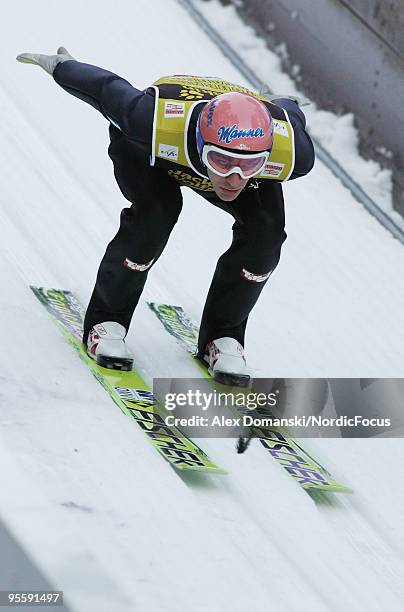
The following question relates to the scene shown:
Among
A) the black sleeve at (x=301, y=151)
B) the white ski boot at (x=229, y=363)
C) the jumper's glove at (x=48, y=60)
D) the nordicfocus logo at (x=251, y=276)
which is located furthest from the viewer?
the white ski boot at (x=229, y=363)

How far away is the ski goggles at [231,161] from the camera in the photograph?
4105 mm

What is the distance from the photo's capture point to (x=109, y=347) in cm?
478

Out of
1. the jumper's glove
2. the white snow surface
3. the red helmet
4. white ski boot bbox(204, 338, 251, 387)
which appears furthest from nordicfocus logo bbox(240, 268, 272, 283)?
the jumper's glove

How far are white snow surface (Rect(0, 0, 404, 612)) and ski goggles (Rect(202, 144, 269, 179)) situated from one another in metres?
1.03

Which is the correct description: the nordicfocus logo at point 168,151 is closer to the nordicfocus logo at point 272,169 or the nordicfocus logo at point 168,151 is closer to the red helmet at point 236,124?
the red helmet at point 236,124

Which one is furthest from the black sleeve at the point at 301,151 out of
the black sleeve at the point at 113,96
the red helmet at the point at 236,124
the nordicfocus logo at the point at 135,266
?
the nordicfocus logo at the point at 135,266

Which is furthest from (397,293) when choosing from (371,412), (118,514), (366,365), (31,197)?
(118,514)

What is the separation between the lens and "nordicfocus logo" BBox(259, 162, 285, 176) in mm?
4363

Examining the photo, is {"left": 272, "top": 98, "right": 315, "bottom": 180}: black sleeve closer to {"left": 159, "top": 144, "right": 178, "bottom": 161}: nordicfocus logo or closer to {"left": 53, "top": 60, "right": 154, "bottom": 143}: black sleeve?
{"left": 159, "top": 144, "right": 178, "bottom": 161}: nordicfocus logo

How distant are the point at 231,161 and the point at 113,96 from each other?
583 millimetres

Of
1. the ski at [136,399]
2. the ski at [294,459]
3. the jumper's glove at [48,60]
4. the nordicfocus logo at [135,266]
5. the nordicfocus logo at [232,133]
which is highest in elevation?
the nordicfocus logo at [232,133]

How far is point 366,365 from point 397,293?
1037 mm

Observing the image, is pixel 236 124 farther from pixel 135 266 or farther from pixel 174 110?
pixel 135 266

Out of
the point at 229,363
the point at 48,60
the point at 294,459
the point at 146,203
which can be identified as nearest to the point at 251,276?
the point at 229,363
